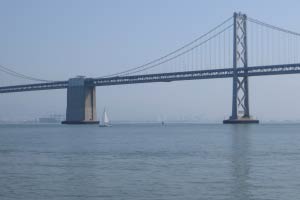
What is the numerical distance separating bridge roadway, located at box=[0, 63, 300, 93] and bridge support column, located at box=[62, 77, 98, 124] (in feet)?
3.00

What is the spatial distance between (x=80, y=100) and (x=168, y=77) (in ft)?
40.5

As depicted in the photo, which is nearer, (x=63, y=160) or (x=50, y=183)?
A: (x=50, y=183)

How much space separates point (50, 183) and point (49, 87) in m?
54.3

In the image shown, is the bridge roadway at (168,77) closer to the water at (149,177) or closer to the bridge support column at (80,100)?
the bridge support column at (80,100)

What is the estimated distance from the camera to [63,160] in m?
18.9

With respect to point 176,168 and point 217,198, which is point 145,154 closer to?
point 176,168

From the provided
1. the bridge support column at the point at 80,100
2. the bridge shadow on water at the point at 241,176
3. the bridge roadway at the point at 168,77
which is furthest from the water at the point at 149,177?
the bridge support column at the point at 80,100

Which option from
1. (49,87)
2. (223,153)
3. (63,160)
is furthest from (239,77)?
(63,160)

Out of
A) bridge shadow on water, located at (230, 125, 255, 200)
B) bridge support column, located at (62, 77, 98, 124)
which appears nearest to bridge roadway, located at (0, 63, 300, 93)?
bridge support column, located at (62, 77, 98, 124)

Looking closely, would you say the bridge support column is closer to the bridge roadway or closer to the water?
the bridge roadway

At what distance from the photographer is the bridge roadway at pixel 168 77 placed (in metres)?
54.8

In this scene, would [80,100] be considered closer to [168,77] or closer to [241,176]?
[168,77]

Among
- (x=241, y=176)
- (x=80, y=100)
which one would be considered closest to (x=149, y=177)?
(x=241, y=176)

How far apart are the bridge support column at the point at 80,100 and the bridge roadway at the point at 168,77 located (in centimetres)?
91
